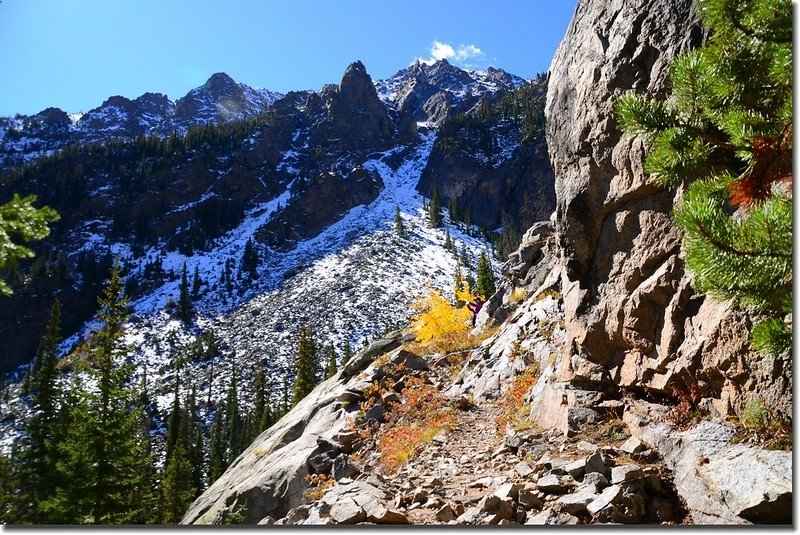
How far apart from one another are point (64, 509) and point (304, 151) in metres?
180

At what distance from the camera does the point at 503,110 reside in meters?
176

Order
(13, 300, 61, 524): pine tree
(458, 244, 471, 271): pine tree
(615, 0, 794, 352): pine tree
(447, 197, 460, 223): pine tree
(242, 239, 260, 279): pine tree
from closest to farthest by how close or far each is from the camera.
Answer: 1. (615, 0, 794, 352): pine tree
2. (13, 300, 61, 524): pine tree
3. (458, 244, 471, 271): pine tree
4. (242, 239, 260, 279): pine tree
5. (447, 197, 460, 223): pine tree

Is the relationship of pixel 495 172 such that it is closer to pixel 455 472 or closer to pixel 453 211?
pixel 453 211

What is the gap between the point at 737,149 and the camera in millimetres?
3916

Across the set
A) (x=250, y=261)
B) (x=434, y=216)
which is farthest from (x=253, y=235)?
(x=434, y=216)

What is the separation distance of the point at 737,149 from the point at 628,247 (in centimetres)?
390

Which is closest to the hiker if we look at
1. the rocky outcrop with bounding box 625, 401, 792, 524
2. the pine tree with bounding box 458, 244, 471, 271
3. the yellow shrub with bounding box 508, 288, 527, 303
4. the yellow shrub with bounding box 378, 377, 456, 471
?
the yellow shrub with bounding box 508, 288, 527, 303

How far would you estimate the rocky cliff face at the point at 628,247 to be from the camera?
19.6ft

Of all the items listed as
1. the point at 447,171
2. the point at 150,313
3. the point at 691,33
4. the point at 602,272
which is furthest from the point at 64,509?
the point at 447,171

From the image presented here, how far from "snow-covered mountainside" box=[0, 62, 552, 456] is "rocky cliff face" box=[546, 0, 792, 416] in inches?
2753

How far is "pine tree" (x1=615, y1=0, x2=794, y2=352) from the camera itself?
3.27m

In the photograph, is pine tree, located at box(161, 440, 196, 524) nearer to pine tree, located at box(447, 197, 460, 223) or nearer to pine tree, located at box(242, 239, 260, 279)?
pine tree, located at box(242, 239, 260, 279)

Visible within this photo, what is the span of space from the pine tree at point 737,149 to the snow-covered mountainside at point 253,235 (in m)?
73.9

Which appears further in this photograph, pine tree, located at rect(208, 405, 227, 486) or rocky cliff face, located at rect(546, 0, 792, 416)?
pine tree, located at rect(208, 405, 227, 486)
